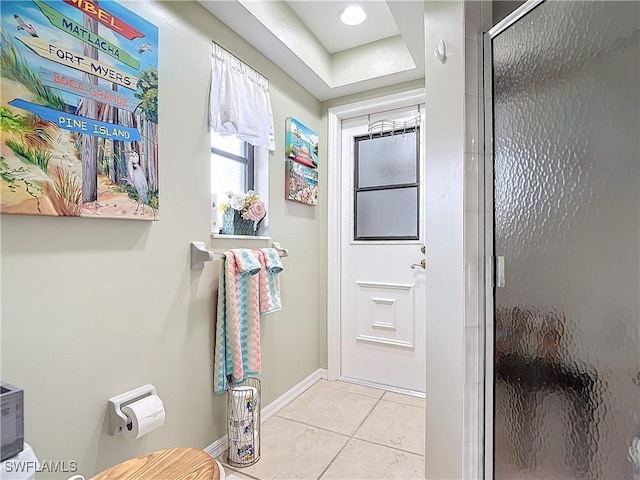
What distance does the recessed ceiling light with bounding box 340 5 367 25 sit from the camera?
202 centimetres

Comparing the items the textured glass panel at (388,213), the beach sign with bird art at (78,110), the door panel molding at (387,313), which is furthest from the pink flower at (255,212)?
the door panel molding at (387,313)

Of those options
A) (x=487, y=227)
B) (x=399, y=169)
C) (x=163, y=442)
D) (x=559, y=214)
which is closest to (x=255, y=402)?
(x=163, y=442)

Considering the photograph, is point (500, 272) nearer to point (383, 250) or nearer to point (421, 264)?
point (421, 264)

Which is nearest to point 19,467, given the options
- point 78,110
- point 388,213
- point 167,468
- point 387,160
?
point 167,468

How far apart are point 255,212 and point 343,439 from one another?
136 centimetres

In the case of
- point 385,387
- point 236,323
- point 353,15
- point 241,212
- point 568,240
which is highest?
point 353,15

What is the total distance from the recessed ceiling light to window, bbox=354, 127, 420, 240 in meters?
0.78

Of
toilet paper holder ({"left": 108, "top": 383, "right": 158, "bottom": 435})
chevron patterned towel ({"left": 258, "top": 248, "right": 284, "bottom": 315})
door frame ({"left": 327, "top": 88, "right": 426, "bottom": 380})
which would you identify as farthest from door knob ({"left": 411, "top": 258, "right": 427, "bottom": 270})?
toilet paper holder ({"left": 108, "top": 383, "right": 158, "bottom": 435})

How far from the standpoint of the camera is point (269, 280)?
76.4 inches

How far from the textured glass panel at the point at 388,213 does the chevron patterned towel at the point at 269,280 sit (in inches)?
36.7

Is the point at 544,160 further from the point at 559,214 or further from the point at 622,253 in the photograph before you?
the point at 622,253

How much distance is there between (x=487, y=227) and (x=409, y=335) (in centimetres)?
138

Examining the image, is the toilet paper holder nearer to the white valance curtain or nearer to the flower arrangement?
the flower arrangement

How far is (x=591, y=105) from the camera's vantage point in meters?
0.95
